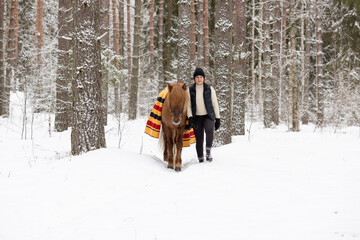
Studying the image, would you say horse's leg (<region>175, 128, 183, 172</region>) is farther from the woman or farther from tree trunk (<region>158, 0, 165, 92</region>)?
tree trunk (<region>158, 0, 165, 92</region>)

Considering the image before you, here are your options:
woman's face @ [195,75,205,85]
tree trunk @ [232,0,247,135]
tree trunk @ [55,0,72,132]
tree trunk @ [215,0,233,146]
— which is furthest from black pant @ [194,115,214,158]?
tree trunk @ [55,0,72,132]

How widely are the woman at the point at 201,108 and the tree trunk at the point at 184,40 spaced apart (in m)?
4.94

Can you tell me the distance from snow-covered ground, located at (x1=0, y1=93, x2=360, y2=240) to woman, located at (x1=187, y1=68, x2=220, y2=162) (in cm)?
67

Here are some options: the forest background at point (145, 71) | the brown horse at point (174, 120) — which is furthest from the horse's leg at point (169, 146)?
the forest background at point (145, 71)

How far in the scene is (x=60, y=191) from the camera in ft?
11.8

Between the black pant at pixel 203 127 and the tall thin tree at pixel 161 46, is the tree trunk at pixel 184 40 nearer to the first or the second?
the black pant at pixel 203 127

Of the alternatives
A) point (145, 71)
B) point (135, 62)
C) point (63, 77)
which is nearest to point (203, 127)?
point (63, 77)

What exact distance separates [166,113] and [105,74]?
6179 millimetres

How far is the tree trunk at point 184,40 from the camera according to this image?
1006cm

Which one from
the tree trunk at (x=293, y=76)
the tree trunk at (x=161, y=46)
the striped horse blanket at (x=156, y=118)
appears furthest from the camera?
the tree trunk at (x=161, y=46)

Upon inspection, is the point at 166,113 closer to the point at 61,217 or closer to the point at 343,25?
the point at 61,217

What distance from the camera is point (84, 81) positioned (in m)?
5.13

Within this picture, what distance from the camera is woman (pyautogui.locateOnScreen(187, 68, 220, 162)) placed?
17.6 ft

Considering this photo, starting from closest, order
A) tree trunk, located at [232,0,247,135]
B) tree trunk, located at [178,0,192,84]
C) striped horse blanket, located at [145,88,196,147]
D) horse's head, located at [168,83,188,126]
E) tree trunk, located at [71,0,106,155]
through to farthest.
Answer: horse's head, located at [168,83,188,126] < tree trunk, located at [71,0,106,155] < striped horse blanket, located at [145,88,196,147] < tree trunk, located at [232,0,247,135] < tree trunk, located at [178,0,192,84]
